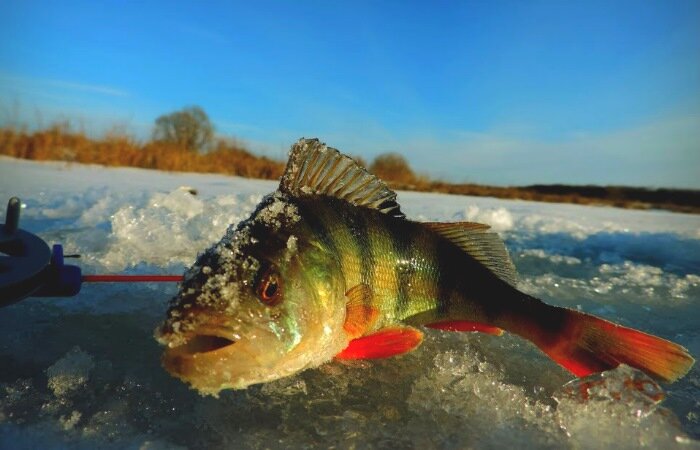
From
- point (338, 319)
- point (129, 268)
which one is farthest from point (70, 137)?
point (338, 319)

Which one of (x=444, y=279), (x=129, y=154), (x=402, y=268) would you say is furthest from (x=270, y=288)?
(x=129, y=154)

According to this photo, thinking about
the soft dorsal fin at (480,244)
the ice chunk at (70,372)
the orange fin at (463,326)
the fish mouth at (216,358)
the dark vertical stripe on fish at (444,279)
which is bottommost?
the ice chunk at (70,372)

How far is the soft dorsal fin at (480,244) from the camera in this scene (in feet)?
6.62

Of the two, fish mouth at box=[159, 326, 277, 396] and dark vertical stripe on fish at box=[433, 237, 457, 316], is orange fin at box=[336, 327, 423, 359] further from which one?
fish mouth at box=[159, 326, 277, 396]

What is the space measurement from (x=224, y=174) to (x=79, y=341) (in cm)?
1448

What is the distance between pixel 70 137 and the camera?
12836 millimetres

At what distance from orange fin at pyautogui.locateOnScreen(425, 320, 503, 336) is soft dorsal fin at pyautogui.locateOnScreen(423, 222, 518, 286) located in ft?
0.69

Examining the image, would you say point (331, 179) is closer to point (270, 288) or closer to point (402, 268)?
point (402, 268)

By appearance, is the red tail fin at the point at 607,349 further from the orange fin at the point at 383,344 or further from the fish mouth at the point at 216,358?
the fish mouth at the point at 216,358

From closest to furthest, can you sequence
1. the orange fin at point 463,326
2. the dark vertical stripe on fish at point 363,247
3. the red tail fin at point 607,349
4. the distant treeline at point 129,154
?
the red tail fin at point 607,349 < the dark vertical stripe on fish at point 363,247 < the orange fin at point 463,326 < the distant treeline at point 129,154

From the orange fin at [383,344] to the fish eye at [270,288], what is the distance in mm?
413

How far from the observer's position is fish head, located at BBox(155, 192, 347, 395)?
1.22 metres

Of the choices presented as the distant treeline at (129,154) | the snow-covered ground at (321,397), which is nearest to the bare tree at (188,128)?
the distant treeline at (129,154)

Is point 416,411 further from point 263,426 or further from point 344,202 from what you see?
point 344,202
